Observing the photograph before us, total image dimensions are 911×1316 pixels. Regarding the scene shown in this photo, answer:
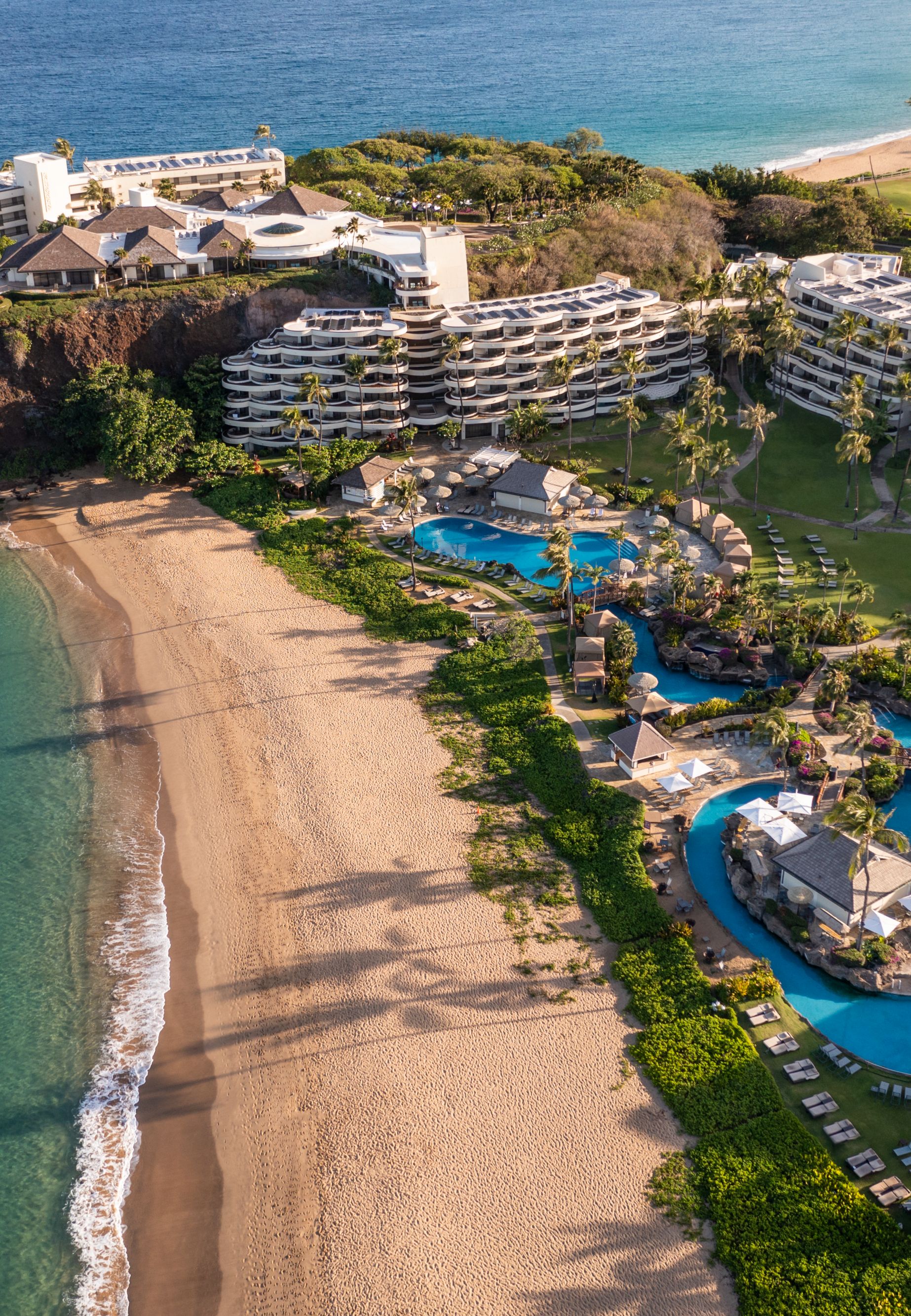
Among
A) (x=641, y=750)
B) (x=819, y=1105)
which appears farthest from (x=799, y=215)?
(x=819, y=1105)

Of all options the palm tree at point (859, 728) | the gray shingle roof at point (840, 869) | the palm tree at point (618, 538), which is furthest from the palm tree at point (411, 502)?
the gray shingle roof at point (840, 869)

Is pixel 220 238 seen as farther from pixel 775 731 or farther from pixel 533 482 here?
pixel 775 731

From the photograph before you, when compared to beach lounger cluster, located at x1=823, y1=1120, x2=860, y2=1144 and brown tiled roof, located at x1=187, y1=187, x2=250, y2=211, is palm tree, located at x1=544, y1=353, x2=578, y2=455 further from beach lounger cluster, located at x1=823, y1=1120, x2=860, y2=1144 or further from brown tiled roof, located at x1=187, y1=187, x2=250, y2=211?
beach lounger cluster, located at x1=823, y1=1120, x2=860, y2=1144

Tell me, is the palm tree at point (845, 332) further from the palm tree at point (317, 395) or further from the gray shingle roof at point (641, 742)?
the gray shingle roof at point (641, 742)

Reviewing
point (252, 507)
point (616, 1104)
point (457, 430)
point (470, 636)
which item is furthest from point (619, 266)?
point (616, 1104)

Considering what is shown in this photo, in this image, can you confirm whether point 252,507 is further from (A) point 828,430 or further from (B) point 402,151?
(B) point 402,151
